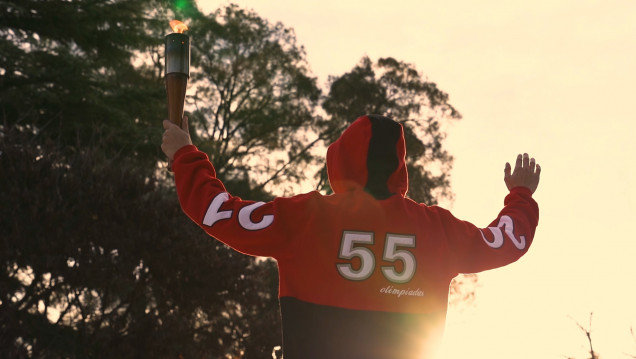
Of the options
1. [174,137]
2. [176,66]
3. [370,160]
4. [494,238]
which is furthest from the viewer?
[494,238]

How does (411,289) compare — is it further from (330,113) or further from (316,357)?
(330,113)

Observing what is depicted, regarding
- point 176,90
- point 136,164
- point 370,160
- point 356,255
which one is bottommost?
point 356,255

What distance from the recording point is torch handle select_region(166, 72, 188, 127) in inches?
112

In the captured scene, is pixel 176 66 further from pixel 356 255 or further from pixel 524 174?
pixel 524 174

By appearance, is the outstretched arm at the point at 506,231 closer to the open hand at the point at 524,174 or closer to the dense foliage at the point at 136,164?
the open hand at the point at 524,174

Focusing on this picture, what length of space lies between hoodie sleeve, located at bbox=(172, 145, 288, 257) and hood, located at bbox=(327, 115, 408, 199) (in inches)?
14.7

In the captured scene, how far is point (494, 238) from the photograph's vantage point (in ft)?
10.9

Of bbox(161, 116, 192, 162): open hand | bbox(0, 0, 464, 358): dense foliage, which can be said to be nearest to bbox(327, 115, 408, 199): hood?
bbox(161, 116, 192, 162): open hand

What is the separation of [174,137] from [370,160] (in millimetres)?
821

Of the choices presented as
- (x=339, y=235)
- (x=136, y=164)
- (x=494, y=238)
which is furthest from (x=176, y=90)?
(x=136, y=164)

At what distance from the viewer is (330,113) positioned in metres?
26.0

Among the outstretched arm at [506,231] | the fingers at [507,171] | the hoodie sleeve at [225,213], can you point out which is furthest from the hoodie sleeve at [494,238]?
the hoodie sleeve at [225,213]

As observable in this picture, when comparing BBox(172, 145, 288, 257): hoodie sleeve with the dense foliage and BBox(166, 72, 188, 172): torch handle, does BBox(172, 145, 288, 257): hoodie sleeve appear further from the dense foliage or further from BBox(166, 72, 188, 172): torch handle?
the dense foliage

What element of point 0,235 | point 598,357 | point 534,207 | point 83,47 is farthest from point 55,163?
→ point 534,207
